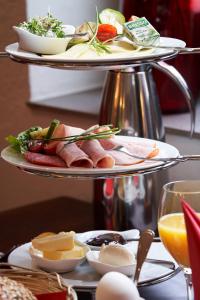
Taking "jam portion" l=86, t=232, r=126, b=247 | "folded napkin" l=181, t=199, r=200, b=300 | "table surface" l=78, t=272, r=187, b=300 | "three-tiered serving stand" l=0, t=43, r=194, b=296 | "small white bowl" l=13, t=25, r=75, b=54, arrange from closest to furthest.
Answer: "folded napkin" l=181, t=199, r=200, b=300, "small white bowl" l=13, t=25, r=75, b=54, "table surface" l=78, t=272, r=187, b=300, "jam portion" l=86, t=232, r=126, b=247, "three-tiered serving stand" l=0, t=43, r=194, b=296

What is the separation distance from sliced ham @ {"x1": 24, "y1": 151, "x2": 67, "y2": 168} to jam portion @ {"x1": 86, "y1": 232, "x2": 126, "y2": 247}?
246 mm

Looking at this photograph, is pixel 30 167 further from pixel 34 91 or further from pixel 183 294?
pixel 34 91

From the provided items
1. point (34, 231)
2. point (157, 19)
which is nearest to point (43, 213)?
point (34, 231)

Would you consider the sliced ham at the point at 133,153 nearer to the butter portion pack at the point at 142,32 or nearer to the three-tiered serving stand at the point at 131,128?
the butter portion pack at the point at 142,32

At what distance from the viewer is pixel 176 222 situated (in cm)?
121

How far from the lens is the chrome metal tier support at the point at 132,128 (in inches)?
68.2

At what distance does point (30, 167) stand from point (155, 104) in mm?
625

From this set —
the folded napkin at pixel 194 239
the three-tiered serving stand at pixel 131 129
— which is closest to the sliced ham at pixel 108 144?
the folded napkin at pixel 194 239

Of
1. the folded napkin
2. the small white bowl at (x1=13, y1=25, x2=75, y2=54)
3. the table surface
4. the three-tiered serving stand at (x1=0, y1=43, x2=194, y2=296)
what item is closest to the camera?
the folded napkin

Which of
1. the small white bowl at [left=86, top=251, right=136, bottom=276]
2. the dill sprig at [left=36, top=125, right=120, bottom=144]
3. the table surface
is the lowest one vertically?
the table surface

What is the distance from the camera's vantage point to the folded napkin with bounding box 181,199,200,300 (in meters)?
1.06

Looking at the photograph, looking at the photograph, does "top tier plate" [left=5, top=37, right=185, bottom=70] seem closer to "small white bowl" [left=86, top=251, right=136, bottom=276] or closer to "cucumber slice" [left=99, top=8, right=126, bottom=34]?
"cucumber slice" [left=99, top=8, right=126, bottom=34]

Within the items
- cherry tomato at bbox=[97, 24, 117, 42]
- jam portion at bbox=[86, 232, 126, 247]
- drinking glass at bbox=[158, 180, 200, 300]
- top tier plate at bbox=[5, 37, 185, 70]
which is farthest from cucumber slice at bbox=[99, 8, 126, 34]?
jam portion at bbox=[86, 232, 126, 247]

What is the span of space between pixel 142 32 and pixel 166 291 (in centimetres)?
40
